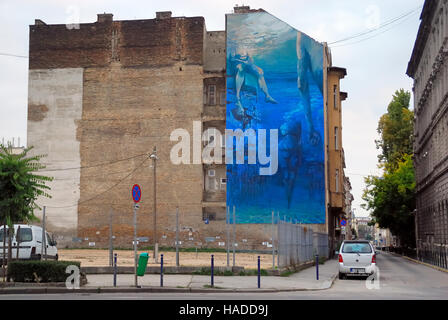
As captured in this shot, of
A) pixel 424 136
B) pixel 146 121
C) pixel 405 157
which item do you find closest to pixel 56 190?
pixel 146 121

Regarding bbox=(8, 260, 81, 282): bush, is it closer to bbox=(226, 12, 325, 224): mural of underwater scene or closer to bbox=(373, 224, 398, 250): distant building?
bbox=(226, 12, 325, 224): mural of underwater scene

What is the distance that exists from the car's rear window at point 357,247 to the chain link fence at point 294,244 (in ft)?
8.52

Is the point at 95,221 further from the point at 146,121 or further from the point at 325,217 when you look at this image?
the point at 325,217

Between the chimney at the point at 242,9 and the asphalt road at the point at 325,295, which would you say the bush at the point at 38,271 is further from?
the chimney at the point at 242,9

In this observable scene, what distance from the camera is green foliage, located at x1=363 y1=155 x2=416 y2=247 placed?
63.0 meters

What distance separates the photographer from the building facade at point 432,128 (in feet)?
138

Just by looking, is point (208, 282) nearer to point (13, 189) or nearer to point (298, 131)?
point (13, 189)

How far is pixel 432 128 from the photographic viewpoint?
48.4 meters

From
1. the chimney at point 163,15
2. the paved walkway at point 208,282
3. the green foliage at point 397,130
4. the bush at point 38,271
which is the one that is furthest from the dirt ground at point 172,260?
the green foliage at point 397,130

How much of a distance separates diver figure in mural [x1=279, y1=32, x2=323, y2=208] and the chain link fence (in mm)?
10751

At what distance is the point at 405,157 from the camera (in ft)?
234

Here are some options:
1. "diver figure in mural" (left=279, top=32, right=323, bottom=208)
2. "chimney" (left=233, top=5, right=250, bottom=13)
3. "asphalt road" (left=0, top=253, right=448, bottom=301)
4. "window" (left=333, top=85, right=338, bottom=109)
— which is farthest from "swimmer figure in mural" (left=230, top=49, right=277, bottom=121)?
"asphalt road" (left=0, top=253, right=448, bottom=301)

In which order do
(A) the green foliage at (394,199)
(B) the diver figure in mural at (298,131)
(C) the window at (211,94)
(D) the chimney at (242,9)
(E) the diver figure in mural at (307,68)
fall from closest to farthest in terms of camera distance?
(B) the diver figure in mural at (298,131) → (E) the diver figure in mural at (307,68) → (C) the window at (211,94) → (D) the chimney at (242,9) → (A) the green foliage at (394,199)

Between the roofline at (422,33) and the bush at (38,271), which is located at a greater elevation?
the roofline at (422,33)
